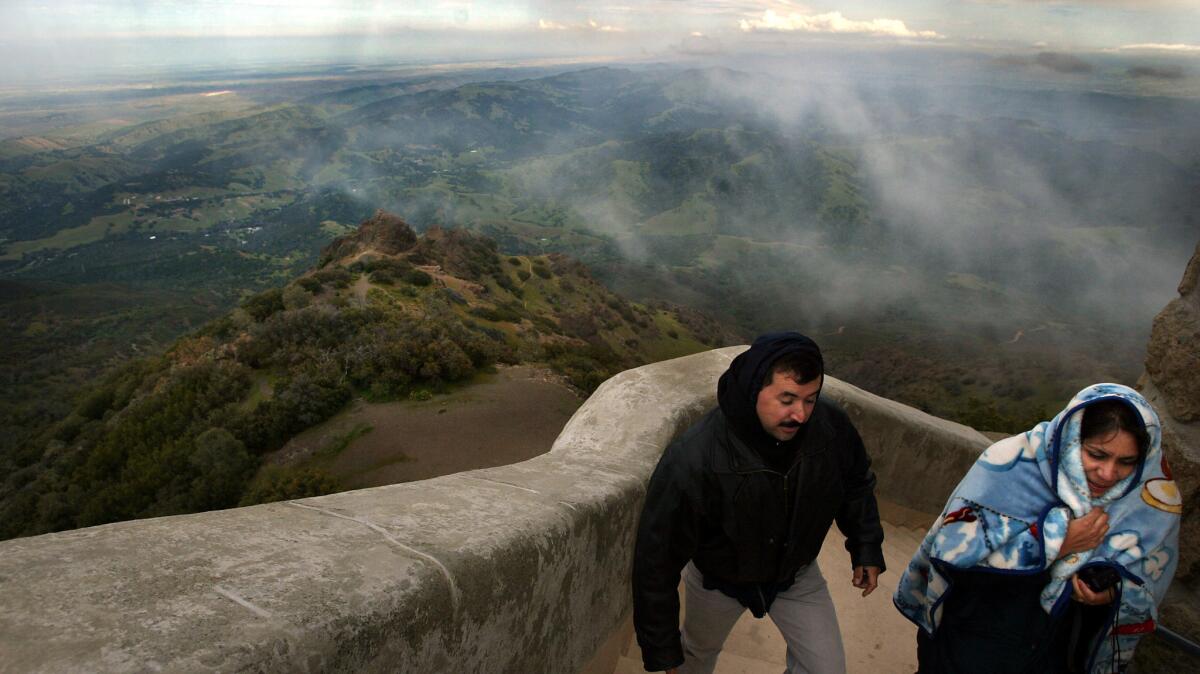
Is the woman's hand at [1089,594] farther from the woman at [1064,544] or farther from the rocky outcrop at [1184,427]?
the rocky outcrop at [1184,427]

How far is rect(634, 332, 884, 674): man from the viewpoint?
2422mm

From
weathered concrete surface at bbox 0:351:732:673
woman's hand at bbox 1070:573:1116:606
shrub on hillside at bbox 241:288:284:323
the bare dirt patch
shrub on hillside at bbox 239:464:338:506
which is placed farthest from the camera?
shrub on hillside at bbox 241:288:284:323

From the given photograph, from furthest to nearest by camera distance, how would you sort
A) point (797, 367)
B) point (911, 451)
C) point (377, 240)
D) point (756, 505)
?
point (377, 240)
point (911, 451)
point (756, 505)
point (797, 367)

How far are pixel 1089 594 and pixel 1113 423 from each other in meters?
0.68

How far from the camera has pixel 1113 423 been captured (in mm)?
2137

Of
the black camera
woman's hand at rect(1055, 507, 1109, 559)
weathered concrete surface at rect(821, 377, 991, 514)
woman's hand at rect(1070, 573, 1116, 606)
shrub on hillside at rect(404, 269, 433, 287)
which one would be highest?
woman's hand at rect(1055, 507, 1109, 559)

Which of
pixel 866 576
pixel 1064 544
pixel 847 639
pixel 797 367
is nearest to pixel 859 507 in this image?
pixel 866 576

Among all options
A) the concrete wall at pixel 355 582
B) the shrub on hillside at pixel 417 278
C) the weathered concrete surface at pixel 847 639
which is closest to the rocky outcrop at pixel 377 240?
the shrub on hillside at pixel 417 278

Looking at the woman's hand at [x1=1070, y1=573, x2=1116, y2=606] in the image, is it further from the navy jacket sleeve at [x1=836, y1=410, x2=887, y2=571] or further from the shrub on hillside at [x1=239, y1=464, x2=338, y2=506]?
the shrub on hillside at [x1=239, y1=464, x2=338, y2=506]

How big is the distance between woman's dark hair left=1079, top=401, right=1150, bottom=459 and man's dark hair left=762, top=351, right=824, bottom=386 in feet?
3.18

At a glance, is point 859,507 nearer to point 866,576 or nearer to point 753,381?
point 866,576

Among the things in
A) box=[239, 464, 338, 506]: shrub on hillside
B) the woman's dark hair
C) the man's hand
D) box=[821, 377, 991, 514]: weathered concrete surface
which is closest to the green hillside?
box=[239, 464, 338, 506]: shrub on hillside

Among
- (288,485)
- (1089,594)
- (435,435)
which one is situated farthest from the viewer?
(435,435)

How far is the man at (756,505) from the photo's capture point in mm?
2422
